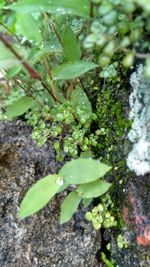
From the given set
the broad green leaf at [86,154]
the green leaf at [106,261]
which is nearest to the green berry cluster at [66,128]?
the broad green leaf at [86,154]

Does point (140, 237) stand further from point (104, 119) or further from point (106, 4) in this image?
point (106, 4)

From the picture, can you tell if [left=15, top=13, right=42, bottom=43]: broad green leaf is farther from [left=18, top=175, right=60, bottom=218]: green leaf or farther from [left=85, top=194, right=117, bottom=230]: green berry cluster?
[left=85, top=194, right=117, bottom=230]: green berry cluster

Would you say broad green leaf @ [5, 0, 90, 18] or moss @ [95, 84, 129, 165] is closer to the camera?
broad green leaf @ [5, 0, 90, 18]

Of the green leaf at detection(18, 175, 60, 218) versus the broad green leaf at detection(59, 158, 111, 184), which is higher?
the broad green leaf at detection(59, 158, 111, 184)

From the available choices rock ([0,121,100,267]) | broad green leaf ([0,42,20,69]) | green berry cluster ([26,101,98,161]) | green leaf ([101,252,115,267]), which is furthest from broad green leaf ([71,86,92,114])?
green leaf ([101,252,115,267])

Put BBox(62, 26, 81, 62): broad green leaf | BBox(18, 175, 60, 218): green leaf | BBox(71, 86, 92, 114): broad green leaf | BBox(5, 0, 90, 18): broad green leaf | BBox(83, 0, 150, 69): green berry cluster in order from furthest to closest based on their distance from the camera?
BBox(71, 86, 92, 114): broad green leaf → BBox(62, 26, 81, 62): broad green leaf → BBox(18, 175, 60, 218): green leaf → BBox(5, 0, 90, 18): broad green leaf → BBox(83, 0, 150, 69): green berry cluster

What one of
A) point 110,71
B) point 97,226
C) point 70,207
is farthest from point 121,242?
point 110,71

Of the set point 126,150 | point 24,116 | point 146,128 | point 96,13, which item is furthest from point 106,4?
point 24,116
